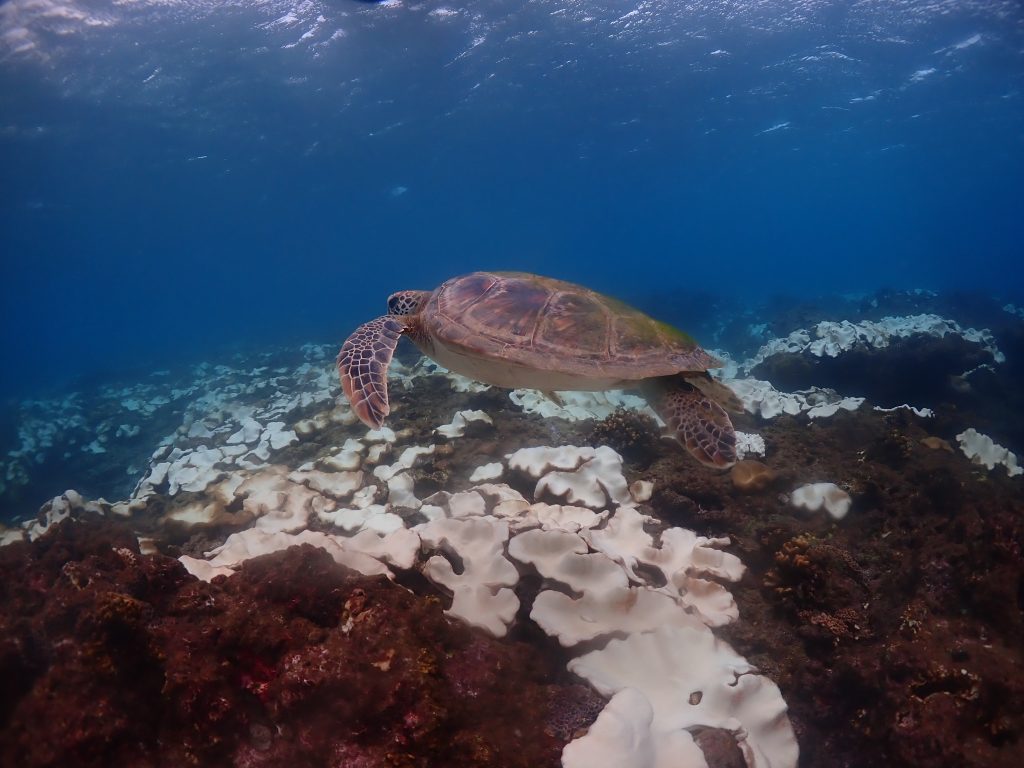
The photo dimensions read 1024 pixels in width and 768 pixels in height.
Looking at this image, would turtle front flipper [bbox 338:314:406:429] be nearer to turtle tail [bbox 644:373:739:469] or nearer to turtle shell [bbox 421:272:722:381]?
turtle shell [bbox 421:272:722:381]

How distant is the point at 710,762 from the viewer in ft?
8.09

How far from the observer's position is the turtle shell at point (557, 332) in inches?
210

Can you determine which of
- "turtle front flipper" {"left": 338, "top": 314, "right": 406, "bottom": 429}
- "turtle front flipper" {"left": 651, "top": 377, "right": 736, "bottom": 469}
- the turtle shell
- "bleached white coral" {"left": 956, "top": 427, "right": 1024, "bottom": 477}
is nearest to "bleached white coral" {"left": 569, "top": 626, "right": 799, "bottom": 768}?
"turtle front flipper" {"left": 651, "top": 377, "right": 736, "bottom": 469}

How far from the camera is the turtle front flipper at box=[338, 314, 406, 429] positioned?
504 centimetres

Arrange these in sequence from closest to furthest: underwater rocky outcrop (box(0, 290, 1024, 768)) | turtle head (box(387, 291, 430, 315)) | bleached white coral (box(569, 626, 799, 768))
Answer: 1. underwater rocky outcrop (box(0, 290, 1024, 768))
2. bleached white coral (box(569, 626, 799, 768))
3. turtle head (box(387, 291, 430, 315))

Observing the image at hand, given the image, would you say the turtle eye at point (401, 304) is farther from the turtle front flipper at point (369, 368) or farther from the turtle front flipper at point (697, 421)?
the turtle front flipper at point (697, 421)

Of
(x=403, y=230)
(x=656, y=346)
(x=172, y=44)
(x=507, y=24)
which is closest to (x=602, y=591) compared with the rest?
(x=656, y=346)

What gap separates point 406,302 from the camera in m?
7.12

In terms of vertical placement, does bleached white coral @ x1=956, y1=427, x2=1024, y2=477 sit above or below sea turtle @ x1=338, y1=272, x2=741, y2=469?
below

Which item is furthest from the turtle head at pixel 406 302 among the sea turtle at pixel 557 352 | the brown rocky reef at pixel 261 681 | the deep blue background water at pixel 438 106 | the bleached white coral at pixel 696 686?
the deep blue background water at pixel 438 106

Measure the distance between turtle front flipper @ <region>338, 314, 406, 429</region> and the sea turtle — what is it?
0.04 ft

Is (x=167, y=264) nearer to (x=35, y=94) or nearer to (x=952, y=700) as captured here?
(x=35, y=94)

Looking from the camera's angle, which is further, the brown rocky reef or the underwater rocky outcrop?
the underwater rocky outcrop

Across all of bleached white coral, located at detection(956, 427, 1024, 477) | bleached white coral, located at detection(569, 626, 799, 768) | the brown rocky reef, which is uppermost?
the brown rocky reef
